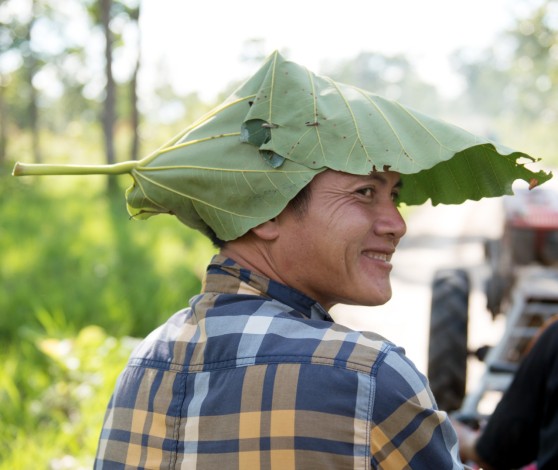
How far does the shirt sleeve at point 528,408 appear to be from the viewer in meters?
2.49

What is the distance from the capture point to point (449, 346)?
468 cm

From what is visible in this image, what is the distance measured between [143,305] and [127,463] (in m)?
5.14

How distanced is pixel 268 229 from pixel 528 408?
140 centimetres

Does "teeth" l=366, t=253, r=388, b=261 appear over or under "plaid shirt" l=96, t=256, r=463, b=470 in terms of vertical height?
over

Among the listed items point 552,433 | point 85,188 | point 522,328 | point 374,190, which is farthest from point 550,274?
point 85,188

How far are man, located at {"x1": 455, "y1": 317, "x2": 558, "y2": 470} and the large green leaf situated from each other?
97 centimetres

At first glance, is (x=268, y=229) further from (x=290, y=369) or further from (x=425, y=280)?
(x=425, y=280)

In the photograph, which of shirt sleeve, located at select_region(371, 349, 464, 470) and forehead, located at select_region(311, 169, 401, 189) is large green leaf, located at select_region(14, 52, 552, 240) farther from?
shirt sleeve, located at select_region(371, 349, 464, 470)

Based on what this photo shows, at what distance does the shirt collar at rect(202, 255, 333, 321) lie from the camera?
1612 mm

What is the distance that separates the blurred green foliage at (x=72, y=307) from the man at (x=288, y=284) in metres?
2.50

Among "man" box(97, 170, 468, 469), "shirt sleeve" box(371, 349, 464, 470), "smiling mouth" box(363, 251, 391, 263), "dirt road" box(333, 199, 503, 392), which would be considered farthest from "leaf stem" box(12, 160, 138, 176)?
"dirt road" box(333, 199, 503, 392)

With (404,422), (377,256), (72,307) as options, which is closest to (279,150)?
(377,256)

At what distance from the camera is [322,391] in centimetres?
129

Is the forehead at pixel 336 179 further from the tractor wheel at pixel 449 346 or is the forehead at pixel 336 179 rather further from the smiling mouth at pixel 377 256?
the tractor wheel at pixel 449 346
